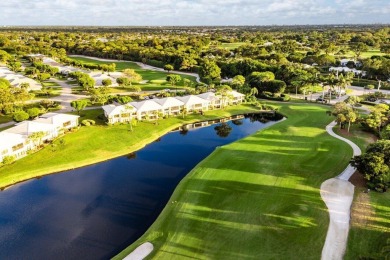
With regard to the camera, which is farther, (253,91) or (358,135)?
(253,91)

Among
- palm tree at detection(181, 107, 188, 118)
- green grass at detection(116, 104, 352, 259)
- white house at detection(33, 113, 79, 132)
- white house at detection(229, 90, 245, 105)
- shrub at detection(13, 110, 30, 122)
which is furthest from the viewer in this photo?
white house at detection(229, 90, 245, 105)

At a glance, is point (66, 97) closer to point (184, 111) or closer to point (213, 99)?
point (184, 111)

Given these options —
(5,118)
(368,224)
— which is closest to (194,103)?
(5,118)

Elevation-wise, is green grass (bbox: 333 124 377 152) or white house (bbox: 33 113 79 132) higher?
white house (bbox: 33 113 79 132)

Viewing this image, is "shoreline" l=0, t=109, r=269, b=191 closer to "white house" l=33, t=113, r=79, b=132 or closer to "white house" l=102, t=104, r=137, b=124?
"white house" l=102, t=104, r=137, b=124

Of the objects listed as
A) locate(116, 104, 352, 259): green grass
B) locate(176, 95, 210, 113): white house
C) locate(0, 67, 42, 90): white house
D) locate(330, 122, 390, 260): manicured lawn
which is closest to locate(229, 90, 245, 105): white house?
locate(176, 95, 210, 113): white house

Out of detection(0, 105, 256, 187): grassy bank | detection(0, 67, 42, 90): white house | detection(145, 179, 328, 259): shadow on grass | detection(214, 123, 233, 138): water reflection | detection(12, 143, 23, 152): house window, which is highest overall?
detection(0, 67, 42, 90): white house

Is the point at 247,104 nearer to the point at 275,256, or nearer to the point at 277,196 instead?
the point at 277,196
